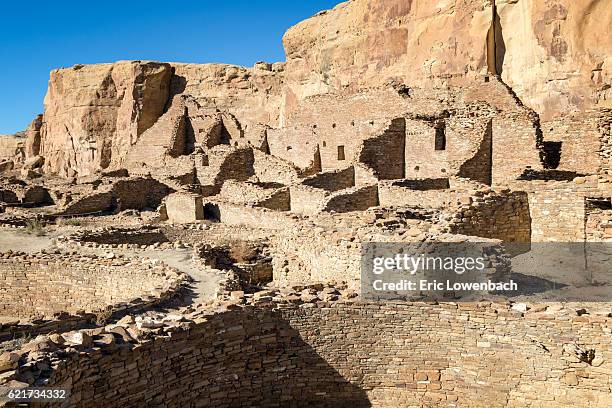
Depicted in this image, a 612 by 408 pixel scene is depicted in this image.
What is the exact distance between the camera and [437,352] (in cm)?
659

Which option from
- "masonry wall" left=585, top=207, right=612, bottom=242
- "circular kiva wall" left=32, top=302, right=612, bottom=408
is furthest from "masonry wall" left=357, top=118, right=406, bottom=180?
"circular kiva wall" left=32, top=302, right=612, bottom=408

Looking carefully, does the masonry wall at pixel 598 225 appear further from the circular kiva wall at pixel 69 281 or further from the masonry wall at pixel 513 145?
the circular kiva wall at pixel 69 281

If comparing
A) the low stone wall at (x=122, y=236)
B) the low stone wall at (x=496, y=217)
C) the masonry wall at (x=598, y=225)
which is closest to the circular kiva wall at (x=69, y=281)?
the low stone wall at (x=122, y=236)

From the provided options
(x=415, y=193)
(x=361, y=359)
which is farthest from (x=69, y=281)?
(x=415, y=193)

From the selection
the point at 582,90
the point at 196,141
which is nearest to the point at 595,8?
the point at 582,90

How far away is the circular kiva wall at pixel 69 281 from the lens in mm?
9727

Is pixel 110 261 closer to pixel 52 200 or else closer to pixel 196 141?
pixel 52 200

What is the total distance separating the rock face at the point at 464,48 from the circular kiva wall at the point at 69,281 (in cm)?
1332

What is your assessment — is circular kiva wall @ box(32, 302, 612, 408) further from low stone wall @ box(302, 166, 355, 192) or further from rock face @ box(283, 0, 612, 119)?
rock face @ box(283, 0, 612, 119)

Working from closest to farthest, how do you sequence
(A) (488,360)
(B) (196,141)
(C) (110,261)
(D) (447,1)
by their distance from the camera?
(A) (488,360) < (C) (110,261) < (D) (447,1) < (B) (196,141)

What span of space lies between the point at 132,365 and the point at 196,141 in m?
25.4

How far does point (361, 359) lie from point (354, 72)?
1927 cm

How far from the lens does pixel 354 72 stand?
24453mm

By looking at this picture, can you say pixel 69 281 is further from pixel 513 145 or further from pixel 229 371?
pixel 513 145
